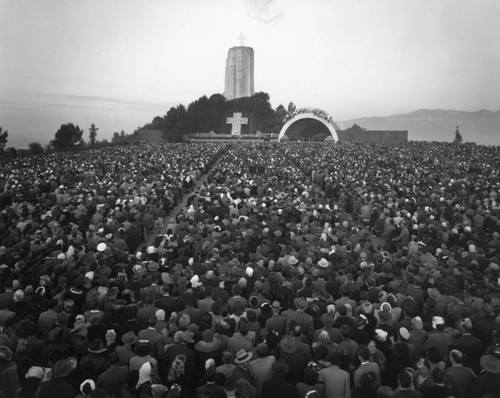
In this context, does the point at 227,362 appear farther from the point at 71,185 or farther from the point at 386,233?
the point at 71,185

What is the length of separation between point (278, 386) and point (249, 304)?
2.24 metres

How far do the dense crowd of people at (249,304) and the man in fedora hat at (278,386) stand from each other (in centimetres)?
1

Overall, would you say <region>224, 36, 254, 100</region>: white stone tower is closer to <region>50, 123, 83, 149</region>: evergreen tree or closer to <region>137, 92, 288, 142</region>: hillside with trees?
<region>137, 92, 288, 142</region>: hillside with trees

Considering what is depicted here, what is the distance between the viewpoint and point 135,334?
17.1 ft

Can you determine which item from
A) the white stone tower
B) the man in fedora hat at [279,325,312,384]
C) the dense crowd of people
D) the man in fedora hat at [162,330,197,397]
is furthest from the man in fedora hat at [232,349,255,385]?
the white stone tower

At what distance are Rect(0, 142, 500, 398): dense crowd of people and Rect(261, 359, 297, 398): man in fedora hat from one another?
0.05 ft

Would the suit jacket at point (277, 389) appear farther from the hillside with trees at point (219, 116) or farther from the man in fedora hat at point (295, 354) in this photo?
the hillside with trees at point (219, 116)

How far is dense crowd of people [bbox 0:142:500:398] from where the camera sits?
4.07 m

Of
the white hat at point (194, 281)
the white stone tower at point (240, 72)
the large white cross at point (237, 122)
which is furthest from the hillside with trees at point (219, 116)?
the white hat at point (194, 281)

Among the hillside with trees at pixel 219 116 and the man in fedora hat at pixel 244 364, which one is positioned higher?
the hillside with trees at pixel 219 116

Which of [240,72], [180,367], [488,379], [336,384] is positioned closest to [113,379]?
[180,367]

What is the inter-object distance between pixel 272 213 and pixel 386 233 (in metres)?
3.71

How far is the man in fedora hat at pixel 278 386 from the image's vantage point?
3879 mm

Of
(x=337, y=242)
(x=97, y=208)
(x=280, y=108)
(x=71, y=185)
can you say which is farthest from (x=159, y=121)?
(x=337, y=242)
